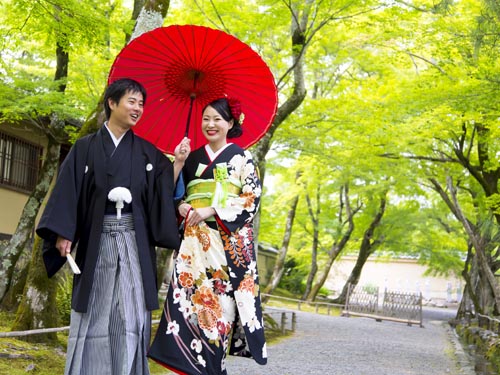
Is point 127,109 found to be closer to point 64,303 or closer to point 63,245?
point 63,245

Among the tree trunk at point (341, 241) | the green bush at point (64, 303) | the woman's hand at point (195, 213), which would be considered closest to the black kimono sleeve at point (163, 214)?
the woman's hand at point (195, 213)

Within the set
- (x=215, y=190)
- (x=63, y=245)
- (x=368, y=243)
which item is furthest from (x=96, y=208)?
(x=368, y=243)

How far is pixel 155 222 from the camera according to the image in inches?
155

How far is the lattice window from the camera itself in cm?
1230

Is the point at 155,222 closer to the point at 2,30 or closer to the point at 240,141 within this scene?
the point at 240,141

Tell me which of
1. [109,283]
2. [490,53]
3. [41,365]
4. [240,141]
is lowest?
[41,365]

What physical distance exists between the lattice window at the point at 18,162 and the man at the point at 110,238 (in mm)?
9144

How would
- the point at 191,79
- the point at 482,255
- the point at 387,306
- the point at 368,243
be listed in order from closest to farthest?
the point at 191,79
the point at 482,255
the point at 387,306
the point at 368,243

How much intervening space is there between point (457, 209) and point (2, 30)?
11.9 metres

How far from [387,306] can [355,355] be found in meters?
12.8

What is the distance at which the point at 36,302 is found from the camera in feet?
22.8

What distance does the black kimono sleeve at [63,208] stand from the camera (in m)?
3.63

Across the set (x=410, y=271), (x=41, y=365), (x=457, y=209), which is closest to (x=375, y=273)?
(x=410, y=271)

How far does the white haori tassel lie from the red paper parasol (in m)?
0.85
